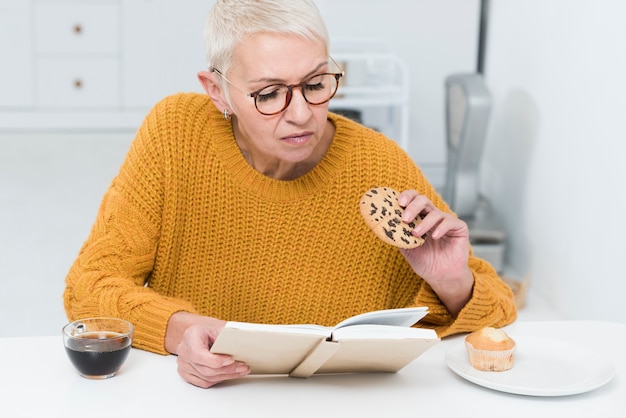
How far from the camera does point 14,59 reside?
18.3ft

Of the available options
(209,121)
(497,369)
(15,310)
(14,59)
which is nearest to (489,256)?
(15,310)

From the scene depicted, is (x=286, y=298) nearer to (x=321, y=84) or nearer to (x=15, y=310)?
(x=321, y=84)

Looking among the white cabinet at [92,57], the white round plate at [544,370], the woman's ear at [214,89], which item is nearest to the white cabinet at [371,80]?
the white cabinet at [92,57]

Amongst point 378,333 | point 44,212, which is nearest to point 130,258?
point 378,333

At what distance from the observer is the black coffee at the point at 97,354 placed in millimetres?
1330

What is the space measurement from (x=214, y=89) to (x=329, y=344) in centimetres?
65

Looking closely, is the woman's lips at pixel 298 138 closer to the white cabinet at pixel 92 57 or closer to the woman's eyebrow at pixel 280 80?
the woman's eyebrow at pixel 280 80

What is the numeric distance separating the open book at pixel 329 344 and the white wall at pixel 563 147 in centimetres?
146

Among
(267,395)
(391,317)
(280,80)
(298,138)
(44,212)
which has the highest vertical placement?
(280,80)

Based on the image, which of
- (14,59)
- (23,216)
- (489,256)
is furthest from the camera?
(14,59)

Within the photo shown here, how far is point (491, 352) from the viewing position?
1376 mm

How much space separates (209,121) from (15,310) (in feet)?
5.64

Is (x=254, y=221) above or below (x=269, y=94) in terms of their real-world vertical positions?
below

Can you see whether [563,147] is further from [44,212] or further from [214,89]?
[44,212]
